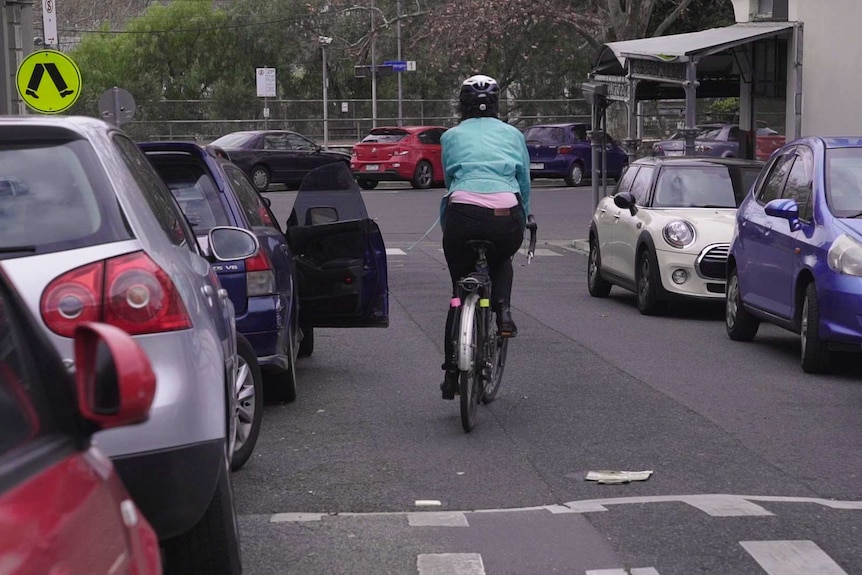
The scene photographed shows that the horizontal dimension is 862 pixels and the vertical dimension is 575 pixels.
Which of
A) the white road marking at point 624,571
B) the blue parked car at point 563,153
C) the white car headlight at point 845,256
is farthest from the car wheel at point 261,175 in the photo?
the white road marking at point 624,571

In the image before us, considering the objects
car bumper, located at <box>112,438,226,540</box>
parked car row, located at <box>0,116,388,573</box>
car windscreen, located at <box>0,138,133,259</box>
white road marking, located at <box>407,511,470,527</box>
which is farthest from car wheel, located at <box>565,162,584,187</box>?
car bumper, located at <box>112,438,226,540</box>

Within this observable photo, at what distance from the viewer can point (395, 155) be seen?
1454 inches

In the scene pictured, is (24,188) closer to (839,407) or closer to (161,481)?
(161,481)

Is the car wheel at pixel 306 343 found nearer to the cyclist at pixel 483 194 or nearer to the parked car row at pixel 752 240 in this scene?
the cyclist at pixel 483 194

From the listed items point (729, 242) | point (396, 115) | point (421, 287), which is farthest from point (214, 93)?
point (729, 242)

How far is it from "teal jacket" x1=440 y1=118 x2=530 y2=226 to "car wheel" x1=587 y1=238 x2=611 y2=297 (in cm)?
722

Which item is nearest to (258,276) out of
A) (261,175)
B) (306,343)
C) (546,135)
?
(306,343)

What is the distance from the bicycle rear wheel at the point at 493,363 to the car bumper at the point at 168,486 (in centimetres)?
396

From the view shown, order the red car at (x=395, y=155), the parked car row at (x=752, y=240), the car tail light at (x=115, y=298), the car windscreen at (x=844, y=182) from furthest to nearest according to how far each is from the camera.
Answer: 1. the red car at (x=395, y=155)
2. the car windscreen at (x=844, y=182)
3. the parked car row at (x=752, y=240)
4. the car tail light at (x=115, y=298)

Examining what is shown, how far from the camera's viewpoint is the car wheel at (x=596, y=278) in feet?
50.1

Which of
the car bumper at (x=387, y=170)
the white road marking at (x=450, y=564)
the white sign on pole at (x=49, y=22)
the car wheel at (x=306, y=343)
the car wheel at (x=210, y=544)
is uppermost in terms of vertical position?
the white sign on pole at (x=49, y=22)

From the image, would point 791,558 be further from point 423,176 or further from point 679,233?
point 423,176

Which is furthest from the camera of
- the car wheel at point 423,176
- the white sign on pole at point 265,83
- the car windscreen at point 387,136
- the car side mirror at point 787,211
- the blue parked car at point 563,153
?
the white sign on pole at point 265,83

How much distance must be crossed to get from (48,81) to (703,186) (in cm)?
957
